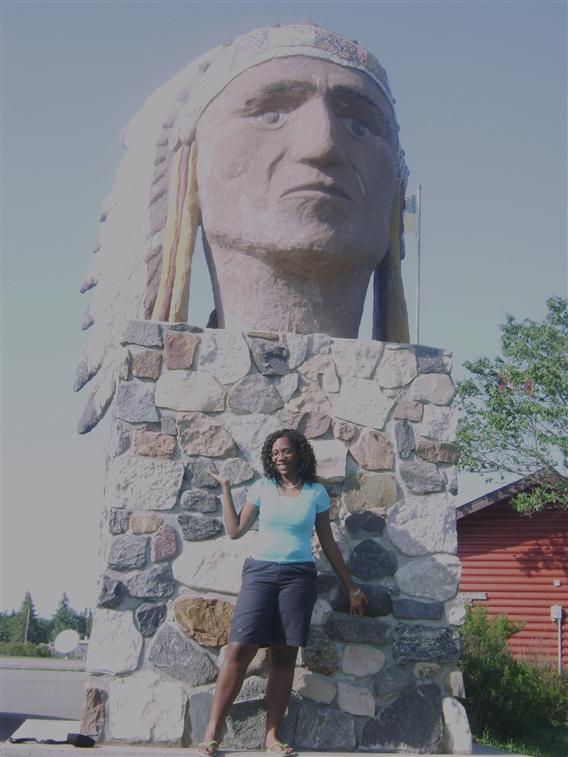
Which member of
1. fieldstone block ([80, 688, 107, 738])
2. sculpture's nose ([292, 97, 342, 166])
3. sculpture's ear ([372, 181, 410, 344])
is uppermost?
sculpture's nose ([292, 97, 342, 166])

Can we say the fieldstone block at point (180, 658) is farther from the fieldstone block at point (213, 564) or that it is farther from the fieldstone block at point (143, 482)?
the fieldstone block at point (143, 482)

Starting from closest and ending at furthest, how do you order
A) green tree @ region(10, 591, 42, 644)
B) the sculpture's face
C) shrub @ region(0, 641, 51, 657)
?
the sculpture's face
shrub @ region(0, 641, 51, 657)
green tree @ region(10, 591, 42, 644)

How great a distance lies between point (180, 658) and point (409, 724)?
103 centimetres

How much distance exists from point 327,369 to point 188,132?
1.57 meters

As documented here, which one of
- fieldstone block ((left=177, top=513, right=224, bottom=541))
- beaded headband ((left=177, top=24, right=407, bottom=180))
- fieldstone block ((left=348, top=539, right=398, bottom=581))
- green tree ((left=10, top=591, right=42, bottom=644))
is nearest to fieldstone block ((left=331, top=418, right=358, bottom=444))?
fieldstone block ((left=348, top=539, right=398, bottom=581))

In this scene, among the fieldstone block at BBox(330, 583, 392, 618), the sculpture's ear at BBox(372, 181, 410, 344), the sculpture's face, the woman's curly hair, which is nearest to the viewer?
the woman's curly hair

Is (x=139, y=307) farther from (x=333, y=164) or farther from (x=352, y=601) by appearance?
(x=352, y=601)

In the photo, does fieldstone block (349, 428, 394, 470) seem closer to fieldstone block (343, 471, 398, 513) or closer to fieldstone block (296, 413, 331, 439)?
fieldstone block (343, 471, 398, 513)

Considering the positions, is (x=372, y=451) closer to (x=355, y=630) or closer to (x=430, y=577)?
(x=430, y=577)

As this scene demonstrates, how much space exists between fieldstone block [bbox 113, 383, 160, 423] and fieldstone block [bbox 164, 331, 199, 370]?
17 cm

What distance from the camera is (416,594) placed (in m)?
4.20

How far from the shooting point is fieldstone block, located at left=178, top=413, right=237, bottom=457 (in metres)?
4.20

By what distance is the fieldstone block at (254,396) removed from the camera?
14.1 ft

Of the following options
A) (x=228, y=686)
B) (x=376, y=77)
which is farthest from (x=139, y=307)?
(x=228, y=686)
